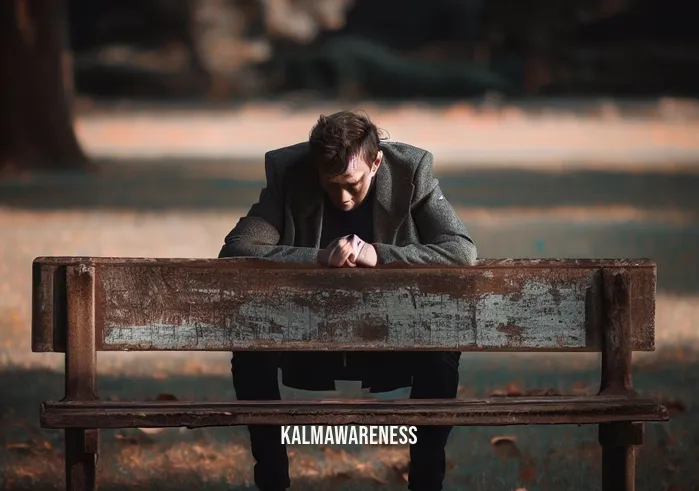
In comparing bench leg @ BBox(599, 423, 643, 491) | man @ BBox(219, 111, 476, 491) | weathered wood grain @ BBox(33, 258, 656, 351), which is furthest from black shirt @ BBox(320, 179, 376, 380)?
bench leg @ BBox(599, 423, 643, 491)

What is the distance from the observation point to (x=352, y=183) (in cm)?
493

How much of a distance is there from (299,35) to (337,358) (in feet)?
139

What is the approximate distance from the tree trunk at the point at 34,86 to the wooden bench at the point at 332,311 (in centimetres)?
1707

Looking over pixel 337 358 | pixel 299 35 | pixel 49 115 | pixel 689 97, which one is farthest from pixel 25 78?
pixel 299 35

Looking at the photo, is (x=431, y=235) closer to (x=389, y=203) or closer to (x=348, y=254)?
(x=389, y=203)

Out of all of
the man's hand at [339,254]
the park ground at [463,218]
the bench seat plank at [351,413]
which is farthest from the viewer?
the park ground at [463,218]

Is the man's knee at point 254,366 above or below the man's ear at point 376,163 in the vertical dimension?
below

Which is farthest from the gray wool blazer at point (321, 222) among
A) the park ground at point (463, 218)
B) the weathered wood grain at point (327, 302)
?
the park ground at point (463, 218)

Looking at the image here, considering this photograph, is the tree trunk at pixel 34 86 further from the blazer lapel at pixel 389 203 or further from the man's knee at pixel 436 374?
the man's knee at pixel 436 374

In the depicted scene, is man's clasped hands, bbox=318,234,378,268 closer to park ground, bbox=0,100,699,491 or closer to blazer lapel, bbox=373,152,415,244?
blazer lapel, bbox=373,152,415,244

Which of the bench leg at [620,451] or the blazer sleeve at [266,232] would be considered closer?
the bench leg at [620,451]

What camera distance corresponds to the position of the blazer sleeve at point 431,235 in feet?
15.9

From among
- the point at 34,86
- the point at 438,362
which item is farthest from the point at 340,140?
the point at 34,86

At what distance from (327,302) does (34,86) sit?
17442 mm
